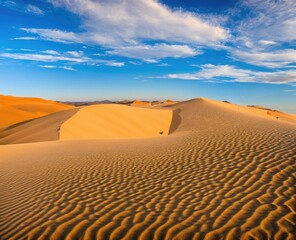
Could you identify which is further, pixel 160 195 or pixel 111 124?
pixel 111 124

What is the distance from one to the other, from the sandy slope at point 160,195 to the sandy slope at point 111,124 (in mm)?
11010

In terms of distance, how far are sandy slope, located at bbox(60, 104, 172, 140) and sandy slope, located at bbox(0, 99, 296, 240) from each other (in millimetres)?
11010

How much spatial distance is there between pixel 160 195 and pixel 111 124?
22.2 m

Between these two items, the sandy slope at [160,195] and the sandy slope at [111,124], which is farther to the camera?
the sandy slope at [111,124]

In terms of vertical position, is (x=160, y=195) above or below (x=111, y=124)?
above

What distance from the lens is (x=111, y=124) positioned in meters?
27.8

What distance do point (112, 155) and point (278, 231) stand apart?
335 inches

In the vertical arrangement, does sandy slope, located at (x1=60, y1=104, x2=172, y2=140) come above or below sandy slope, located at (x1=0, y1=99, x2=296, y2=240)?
below

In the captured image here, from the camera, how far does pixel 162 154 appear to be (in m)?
10.9

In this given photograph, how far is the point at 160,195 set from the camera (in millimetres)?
6125

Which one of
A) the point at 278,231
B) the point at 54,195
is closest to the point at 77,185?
the point at 54,195

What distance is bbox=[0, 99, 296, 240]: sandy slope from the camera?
4434mm

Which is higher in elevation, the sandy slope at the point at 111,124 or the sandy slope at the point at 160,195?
the sandy slope at the point at 160,195

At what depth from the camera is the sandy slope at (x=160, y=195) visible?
4.43m
